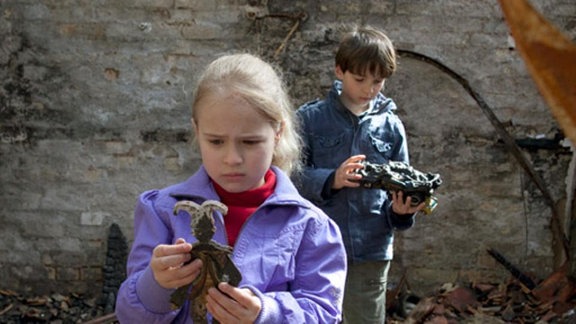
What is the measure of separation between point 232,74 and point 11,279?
406 centimetres

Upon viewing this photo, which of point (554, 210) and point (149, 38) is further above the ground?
point (149, 38)

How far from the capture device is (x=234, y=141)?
67.2 inches

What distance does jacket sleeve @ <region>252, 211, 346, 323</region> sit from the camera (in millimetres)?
1643

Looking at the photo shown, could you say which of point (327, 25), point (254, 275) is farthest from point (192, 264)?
point (327, 25)

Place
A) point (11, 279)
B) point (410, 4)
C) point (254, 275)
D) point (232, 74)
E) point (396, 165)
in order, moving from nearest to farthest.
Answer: point (254, 275), point (232, 74), point (396, 165), point (410, 4), point (11, 279)

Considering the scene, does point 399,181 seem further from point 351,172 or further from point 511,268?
point 511,268

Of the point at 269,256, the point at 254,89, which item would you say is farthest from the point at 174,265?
the point at 254,89

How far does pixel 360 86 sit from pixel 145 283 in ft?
5.43

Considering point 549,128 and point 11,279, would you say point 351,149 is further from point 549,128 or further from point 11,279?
point 11,279

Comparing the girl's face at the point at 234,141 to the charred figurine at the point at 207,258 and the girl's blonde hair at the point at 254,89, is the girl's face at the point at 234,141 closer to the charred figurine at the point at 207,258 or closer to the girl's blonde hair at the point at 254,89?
the girl's blonde hair at the point at 254,89

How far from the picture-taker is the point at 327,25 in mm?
5031

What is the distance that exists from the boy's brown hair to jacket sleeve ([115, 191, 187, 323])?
4.69 ft

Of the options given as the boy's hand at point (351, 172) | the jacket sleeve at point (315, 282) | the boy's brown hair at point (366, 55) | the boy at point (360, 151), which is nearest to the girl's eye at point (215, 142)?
the jacket sleeve at point (315, 282)

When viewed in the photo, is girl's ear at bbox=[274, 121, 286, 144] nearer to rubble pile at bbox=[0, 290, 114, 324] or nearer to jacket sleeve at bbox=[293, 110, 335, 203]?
jacket sleeve at bbox=[293, 110, 335, 203]
